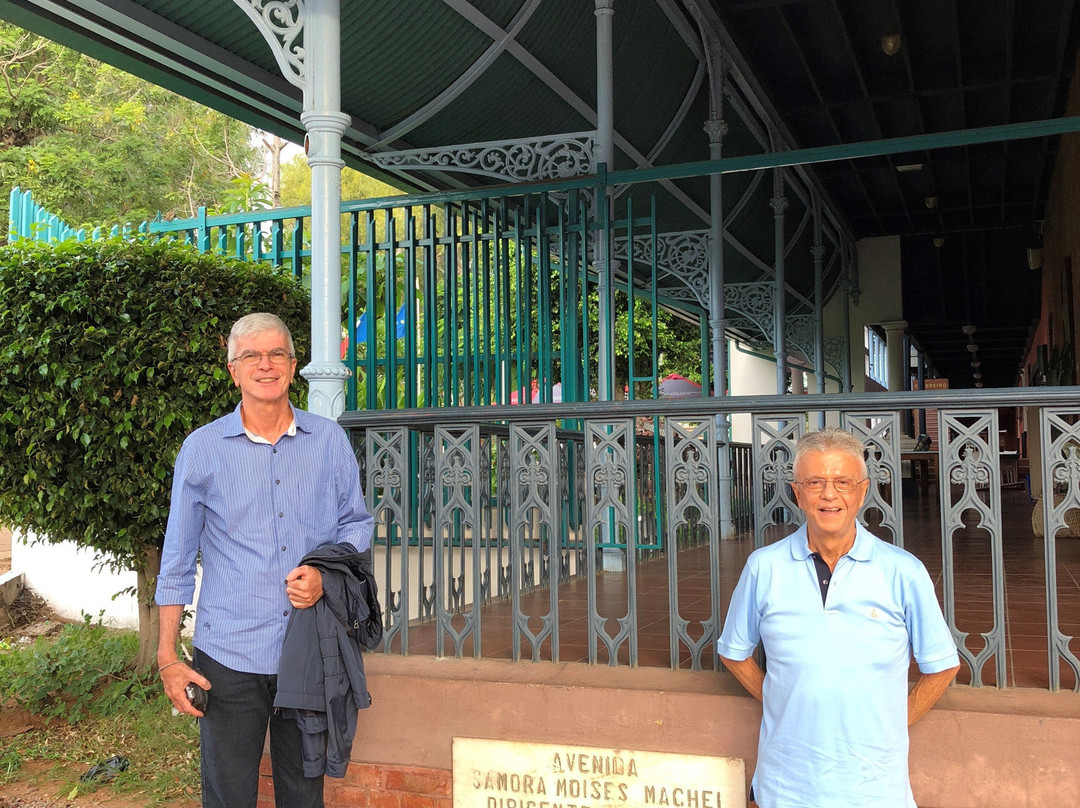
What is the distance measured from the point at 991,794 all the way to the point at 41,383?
465cm

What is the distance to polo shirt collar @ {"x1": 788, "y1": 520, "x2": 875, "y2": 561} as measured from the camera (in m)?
2.73

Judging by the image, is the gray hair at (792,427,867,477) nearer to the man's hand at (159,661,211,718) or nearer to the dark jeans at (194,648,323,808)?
the dark jeans at (194,648,323,808)

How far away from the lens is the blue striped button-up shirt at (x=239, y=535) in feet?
9.50

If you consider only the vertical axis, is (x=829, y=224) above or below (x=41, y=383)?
above

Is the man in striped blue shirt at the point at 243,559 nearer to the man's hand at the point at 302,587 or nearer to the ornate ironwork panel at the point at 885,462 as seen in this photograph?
the man's hand at the point at 302,587

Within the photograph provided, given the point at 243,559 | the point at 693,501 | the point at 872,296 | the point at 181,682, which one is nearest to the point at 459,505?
the point at 693,501

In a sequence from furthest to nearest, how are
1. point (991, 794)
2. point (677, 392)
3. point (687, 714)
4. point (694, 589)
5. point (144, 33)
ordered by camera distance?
point (677, 392) → point (694, 589) → point (144, 33) → point (687, 714) → point (991, 794)

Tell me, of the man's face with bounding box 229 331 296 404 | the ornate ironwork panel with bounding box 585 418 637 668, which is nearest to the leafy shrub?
the ornate ironwork panel with bounding box 585 418 637 668

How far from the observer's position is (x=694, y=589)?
19.2 ft

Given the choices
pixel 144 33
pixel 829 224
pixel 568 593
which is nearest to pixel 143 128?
pixel 829 224

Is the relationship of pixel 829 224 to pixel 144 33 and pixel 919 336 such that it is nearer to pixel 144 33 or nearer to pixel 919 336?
pixel 919 336

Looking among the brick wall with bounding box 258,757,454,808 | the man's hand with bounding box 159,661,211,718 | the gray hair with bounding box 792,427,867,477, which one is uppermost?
the gray hair with bounding box 792,427,867,477

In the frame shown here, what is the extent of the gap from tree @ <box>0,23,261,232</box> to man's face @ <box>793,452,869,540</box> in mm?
20839

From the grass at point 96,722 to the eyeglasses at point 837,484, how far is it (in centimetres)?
350
